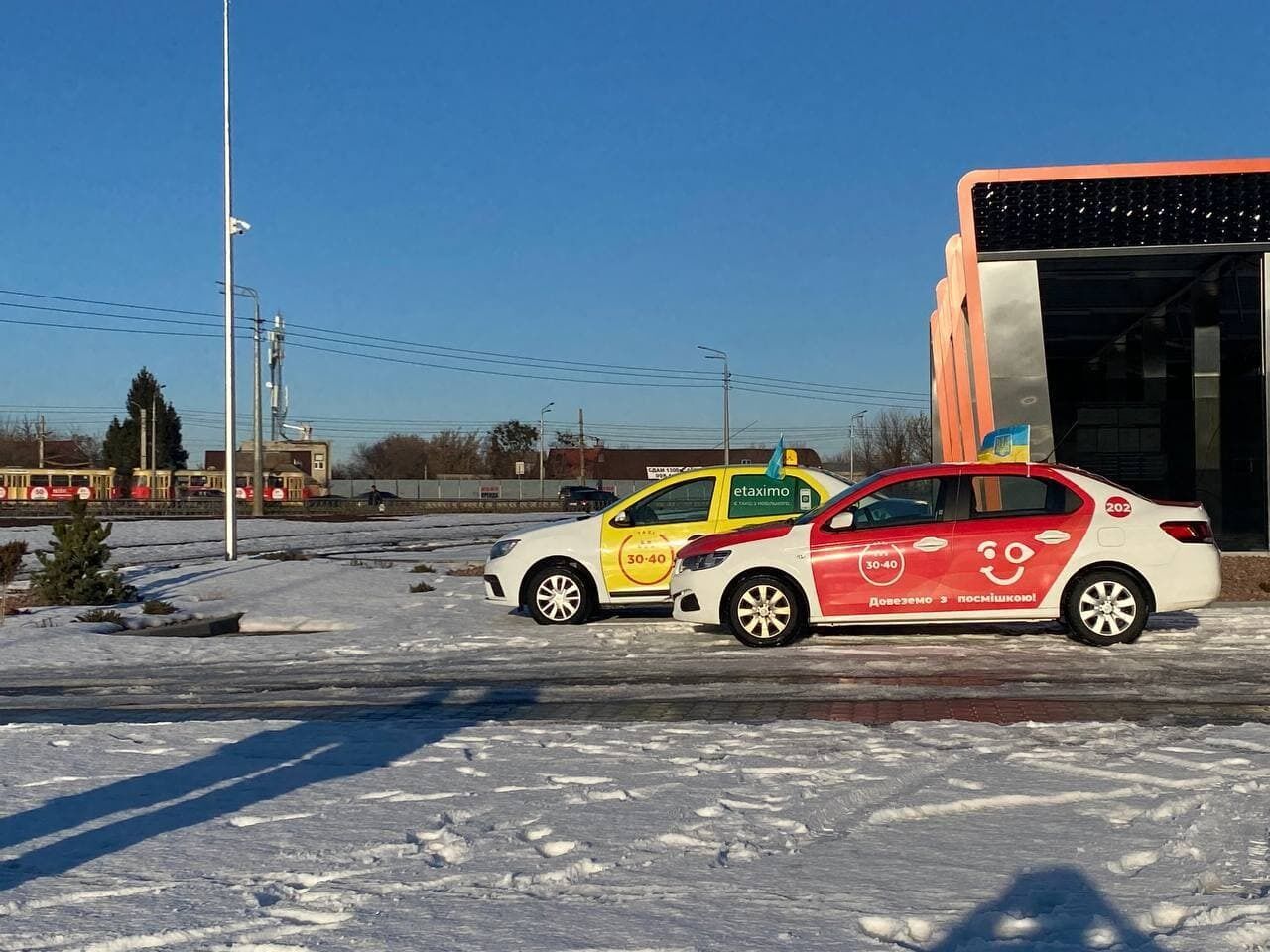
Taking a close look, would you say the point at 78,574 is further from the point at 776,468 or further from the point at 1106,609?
the point at 1106,609

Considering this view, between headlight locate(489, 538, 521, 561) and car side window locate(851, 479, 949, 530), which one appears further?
headlight locate(489, 538, 521, 561)

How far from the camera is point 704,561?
1235 centimetres

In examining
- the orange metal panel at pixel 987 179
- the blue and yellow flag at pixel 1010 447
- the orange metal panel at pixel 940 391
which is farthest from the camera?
the orange metal panel at pixel 940 391

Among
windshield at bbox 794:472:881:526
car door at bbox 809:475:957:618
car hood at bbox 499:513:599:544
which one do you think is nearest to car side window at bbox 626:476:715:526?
car hood at bbox 499:513:599:544

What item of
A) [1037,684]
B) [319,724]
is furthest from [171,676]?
[1037,684]

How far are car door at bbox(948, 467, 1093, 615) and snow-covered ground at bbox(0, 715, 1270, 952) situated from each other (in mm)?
4085

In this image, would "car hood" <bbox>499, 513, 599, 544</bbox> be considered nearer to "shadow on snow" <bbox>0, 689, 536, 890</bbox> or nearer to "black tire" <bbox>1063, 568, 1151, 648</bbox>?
"black tire" <bbox>1063, 568, 1151, 648</bbox>

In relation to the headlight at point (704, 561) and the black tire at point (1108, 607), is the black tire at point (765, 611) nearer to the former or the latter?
the headlight at point (704, 561)

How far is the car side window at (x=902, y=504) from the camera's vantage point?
12055 mm

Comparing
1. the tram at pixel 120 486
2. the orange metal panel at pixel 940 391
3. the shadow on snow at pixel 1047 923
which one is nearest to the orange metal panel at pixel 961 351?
the orange metal panel at pixel 940 391

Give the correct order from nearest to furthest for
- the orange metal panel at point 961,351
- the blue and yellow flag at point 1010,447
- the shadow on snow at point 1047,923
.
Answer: the shadow on snow at point 1047,923 → the blue and yellow flag at point 1010,447 → the orange metal panel at point 961,351

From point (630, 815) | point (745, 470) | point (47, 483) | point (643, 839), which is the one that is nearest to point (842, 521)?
point (745, 470)

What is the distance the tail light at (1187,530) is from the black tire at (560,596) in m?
5.79

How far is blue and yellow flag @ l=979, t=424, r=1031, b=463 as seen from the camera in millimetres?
13398
